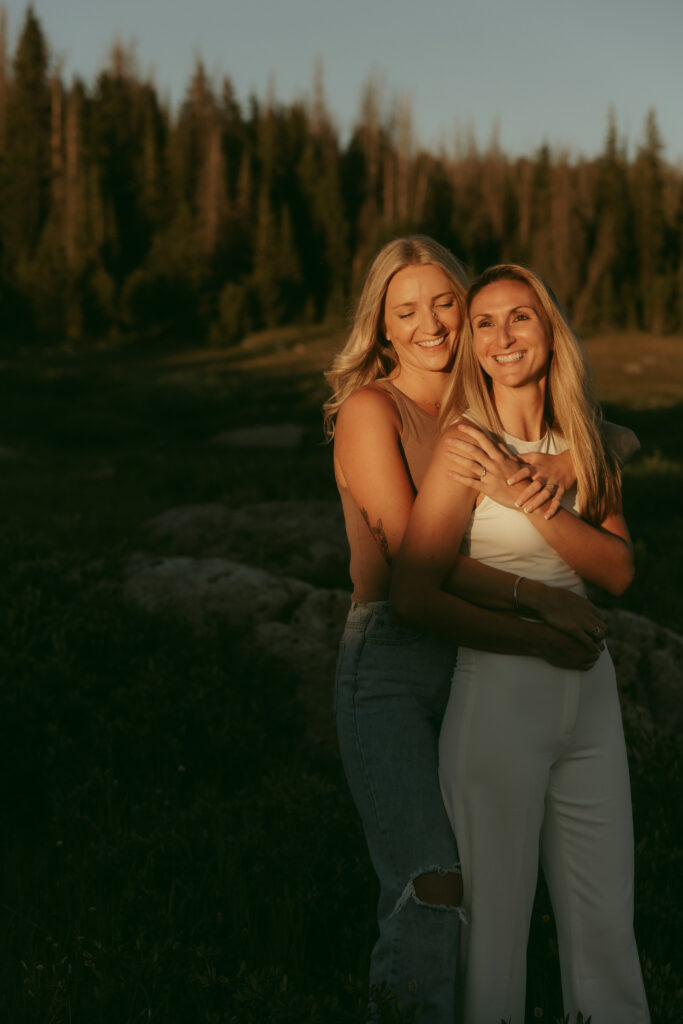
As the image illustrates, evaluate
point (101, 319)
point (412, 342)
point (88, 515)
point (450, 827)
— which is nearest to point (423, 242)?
point (412, 342)

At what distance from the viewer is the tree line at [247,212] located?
39.9m

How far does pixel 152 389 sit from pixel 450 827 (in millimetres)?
22993

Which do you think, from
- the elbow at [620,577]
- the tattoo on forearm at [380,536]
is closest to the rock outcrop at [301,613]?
the elbow at [620,577]

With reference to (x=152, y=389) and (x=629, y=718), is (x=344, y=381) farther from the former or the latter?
(x=152, y=389)

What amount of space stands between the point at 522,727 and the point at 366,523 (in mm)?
700

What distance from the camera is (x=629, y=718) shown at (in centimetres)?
544

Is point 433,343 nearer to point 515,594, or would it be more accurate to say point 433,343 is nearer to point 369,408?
point 369,408

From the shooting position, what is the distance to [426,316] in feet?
9.97

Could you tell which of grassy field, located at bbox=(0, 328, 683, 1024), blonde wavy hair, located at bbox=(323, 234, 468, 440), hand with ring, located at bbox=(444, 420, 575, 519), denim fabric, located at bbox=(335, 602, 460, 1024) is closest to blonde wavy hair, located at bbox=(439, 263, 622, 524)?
hand with ring, located at bbox=(444, 420, 575, 519)

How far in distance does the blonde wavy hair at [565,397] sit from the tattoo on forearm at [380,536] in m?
0.32

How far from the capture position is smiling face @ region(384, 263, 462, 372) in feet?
10.0

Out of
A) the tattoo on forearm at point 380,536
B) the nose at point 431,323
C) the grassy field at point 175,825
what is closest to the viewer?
the tattoo on forearm at point 380,536

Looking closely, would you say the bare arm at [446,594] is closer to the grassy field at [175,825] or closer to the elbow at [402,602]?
the elbow at [402,602]

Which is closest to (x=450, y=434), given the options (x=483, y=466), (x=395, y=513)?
(x=483, y=466)
